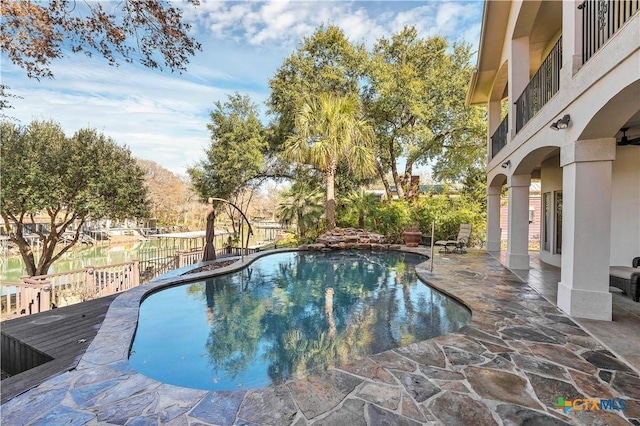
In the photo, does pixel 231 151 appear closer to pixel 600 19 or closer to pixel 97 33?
pixel 97 33

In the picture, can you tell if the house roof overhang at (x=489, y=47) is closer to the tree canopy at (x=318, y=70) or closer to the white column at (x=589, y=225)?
the white column at (x=589, y=225)

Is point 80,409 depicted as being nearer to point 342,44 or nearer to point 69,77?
point 69,77

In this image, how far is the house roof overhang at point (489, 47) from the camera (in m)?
9.19

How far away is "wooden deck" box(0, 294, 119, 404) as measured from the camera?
321 centimetres

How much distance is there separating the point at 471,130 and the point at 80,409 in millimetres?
18771

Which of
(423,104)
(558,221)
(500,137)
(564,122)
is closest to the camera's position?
(564,122)

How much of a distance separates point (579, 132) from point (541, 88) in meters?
3.05

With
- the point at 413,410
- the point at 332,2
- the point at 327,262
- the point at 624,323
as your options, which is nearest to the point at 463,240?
the point at 327,262

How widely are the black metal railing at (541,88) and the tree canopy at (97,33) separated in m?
6.75

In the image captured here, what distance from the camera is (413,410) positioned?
8.68 feet

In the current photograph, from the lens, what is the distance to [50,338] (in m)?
4.25

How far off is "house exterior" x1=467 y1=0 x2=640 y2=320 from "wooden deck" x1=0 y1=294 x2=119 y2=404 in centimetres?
708

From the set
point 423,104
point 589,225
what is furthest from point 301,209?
point 589,225

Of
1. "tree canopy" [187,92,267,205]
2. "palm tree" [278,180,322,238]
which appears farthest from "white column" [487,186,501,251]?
"tree canopy" [187,92,267,205]
